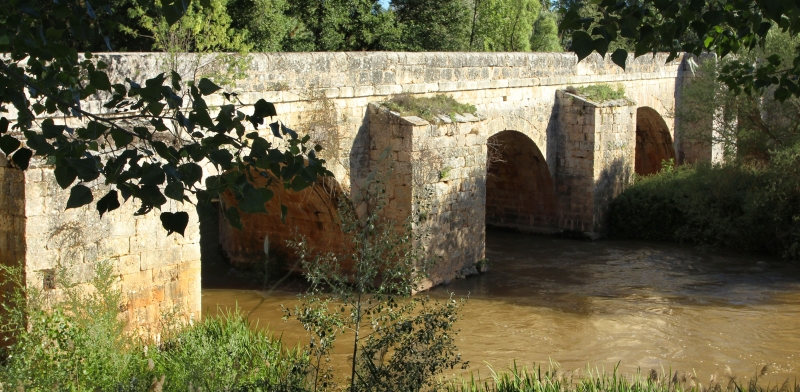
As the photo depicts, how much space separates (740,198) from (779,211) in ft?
2.43

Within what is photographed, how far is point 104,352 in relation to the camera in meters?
6.09

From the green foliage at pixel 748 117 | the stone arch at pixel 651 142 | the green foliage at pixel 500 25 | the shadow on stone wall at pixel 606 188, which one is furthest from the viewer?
the green foliage at pixel 500 25

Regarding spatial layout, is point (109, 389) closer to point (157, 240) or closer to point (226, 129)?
point (157, 240)

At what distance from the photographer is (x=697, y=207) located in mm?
15203

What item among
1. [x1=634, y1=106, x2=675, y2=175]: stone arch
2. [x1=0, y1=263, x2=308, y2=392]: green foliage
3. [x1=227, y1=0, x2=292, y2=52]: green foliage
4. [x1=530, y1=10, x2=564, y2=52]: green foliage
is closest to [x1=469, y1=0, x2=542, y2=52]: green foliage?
[x1=530, y1=10, x2=564, y2=52]: green foliage

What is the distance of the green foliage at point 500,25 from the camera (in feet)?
74.4

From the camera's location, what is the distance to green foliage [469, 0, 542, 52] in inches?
893

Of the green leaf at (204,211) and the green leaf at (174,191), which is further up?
A: the green leaf at (174,191)

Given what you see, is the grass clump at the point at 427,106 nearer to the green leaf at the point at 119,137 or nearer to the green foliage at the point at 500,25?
the green leaf at the point at 119,137

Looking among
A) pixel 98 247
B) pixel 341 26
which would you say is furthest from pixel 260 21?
pixel 98 247

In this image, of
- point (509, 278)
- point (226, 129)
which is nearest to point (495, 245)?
point (509, 278)

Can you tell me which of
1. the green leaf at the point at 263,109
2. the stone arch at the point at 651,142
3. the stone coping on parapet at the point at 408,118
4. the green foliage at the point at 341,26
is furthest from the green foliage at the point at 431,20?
the green leaf at the point at 263,109

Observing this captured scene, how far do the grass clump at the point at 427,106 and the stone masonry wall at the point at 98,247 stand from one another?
363 cm

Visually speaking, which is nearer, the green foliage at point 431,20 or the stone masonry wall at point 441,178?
the stone masonry wall at point 441,178
